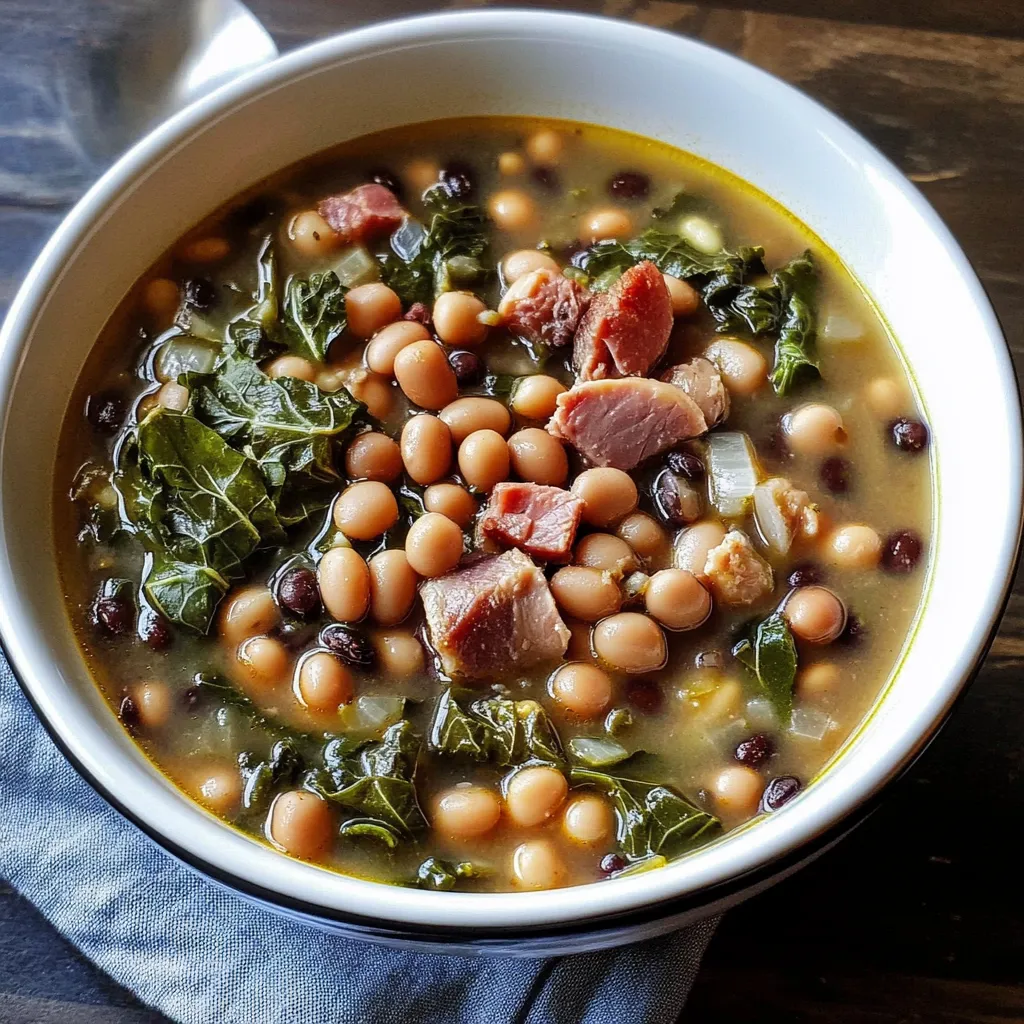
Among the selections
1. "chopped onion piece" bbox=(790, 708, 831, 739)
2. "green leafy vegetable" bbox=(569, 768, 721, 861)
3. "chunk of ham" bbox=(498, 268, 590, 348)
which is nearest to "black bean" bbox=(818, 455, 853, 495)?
"chopped onion piece" bbox=(790, 708, 831, 739)

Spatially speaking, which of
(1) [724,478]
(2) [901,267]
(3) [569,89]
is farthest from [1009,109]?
(1) [724,478]

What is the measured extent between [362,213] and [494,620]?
102cm

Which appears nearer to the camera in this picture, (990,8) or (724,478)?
(724,478)

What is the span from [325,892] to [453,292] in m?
1.30

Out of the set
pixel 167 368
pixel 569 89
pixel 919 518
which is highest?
pixel 569 89

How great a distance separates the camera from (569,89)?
273cm

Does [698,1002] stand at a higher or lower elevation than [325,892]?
lower

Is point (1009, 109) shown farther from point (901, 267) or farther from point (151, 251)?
point (151, 251)

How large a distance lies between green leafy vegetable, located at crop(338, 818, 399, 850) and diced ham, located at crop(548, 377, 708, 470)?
0.82 m

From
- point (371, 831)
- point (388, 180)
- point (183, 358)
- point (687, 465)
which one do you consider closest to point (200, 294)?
point (183, 358)

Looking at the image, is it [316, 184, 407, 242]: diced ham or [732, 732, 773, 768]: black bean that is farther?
[316, 184, 407, 242]: diced ham

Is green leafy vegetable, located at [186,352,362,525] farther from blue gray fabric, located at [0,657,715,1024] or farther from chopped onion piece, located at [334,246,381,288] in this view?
blue gray fabric, located at [0,657,715,1024]

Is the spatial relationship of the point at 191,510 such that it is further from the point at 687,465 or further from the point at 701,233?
the point at 701,233

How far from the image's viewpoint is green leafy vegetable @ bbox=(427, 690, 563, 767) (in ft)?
7.09
